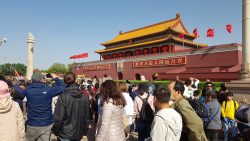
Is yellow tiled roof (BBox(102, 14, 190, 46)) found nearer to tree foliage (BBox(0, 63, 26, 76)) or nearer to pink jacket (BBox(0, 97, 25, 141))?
pink jacket (BBox(0, 97, 25, 141))

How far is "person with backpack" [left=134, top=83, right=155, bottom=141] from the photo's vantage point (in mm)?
4418

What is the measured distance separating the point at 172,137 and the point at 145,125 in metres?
2.15

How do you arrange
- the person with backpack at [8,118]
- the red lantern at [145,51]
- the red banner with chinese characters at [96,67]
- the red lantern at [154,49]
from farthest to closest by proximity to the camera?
the red banner with chinese characters at [96,67] < the red lantern at [145,51] < the red lantern at [154,49] < the person with backpack at [8,118]

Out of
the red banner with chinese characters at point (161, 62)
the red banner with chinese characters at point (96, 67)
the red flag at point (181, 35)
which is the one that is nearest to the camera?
the red banner with chinese characters at point (161, 62)

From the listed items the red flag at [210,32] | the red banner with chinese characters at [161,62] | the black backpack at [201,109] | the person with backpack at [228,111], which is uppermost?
the red flag at [210,32]

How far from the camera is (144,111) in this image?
4.41 m

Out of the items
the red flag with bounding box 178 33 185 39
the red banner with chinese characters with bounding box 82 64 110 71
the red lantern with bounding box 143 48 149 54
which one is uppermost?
the red flag with bounding box 178 33 185 39

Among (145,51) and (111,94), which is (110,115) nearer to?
(111,94)

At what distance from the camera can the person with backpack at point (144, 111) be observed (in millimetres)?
4418

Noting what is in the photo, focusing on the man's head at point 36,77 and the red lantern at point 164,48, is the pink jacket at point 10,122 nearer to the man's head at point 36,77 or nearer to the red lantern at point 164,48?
the man's head at point 36,77

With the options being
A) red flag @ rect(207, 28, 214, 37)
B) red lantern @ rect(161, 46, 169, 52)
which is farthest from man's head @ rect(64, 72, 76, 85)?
red lantern @ rect(161, 46, 169, 52)

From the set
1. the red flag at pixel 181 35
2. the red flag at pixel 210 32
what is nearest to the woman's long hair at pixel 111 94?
the red flag at pixel 210 32

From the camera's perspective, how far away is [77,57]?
41.6 m

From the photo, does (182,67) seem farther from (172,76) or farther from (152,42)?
(152,42)
